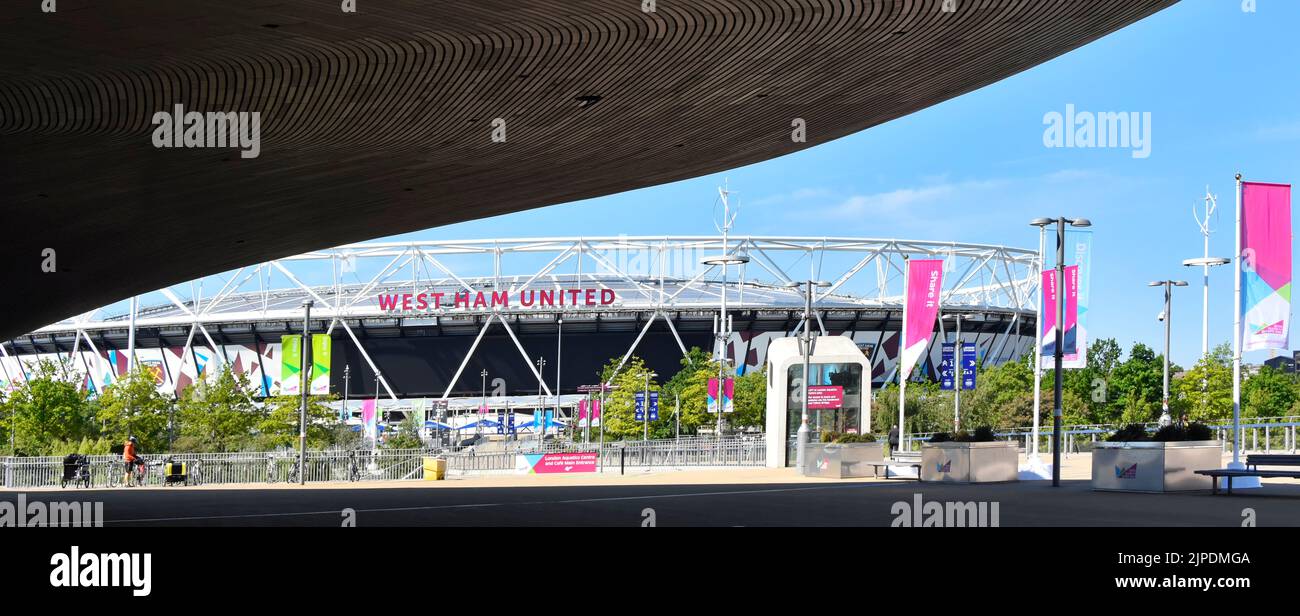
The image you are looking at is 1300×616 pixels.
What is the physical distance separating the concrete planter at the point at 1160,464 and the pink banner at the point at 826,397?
16043 mm

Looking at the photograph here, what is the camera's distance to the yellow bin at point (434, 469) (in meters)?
42.9

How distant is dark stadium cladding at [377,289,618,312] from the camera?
100250 mm

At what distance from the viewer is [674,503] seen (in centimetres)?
2261

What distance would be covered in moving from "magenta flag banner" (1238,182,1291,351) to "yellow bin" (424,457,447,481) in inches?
1030

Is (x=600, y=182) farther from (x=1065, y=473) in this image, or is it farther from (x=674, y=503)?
(x=1065, y=473)

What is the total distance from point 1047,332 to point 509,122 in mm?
25775

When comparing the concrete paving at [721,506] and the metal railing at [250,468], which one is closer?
the concrete paving at [721,506]

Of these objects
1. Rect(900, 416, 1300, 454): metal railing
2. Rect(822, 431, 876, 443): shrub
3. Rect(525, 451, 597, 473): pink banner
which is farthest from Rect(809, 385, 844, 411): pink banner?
Rect(525, 451, 597, 473): pink banner

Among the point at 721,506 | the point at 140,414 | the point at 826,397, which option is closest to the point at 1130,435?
the point at 721,506

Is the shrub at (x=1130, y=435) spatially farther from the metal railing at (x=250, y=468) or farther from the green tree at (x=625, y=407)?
the green tree at (x=625, y=407)

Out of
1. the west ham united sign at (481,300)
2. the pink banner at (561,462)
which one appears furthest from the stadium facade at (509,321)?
the pink banner at (561,462)

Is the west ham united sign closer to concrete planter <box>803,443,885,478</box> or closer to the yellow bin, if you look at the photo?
the yellow bin

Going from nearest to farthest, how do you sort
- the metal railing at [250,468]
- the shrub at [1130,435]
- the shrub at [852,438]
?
the shrub at [1130,435], the shrub at [852,438], the metal railing at [250,468]
